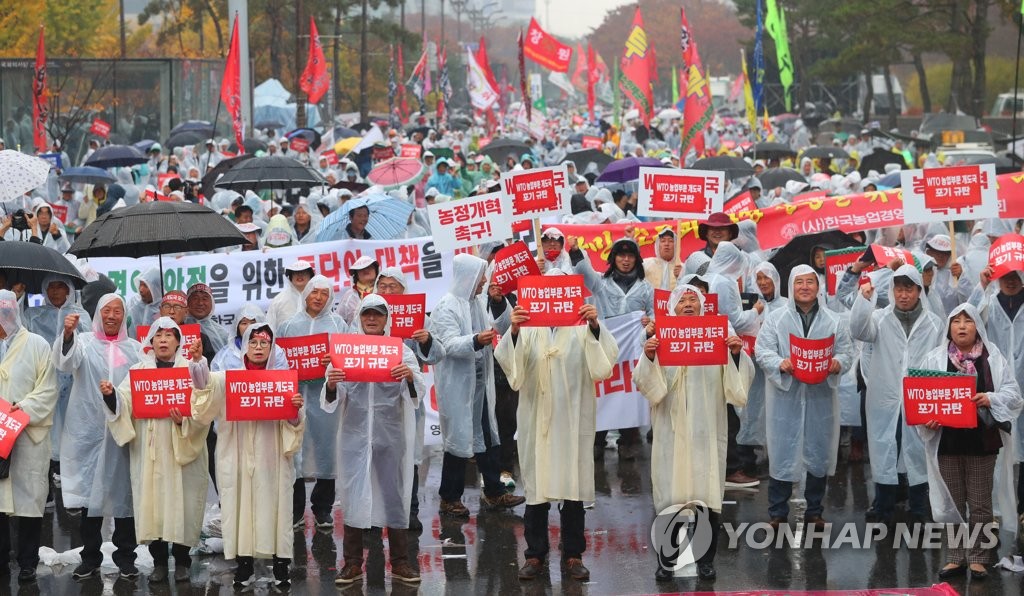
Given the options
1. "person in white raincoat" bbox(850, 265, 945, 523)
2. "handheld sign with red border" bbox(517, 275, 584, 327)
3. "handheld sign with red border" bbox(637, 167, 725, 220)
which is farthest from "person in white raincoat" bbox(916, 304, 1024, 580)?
"handheld sign with red border" bbox(637, 167, 725, 220)

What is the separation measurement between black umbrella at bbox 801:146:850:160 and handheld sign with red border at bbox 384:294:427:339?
1693 cm

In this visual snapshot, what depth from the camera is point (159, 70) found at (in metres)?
35.4

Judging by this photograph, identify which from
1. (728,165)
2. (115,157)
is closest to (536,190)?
(728,165)

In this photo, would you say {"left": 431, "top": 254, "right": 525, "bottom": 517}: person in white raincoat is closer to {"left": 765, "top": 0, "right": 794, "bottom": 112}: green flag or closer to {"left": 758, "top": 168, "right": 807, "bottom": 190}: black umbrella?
{"left": 758, "top": 168, "right": 807, "bottom": 190}: black umbrella

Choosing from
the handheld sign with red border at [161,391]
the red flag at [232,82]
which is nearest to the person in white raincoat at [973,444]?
the handheld sign with red border at [161,391]

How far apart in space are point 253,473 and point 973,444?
149 inches

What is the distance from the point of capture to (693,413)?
8133 mm

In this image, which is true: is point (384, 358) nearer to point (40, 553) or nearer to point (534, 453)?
point (534, 453)

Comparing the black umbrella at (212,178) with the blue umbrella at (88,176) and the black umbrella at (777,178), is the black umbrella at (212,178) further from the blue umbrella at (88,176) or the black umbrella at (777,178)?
the black umbrella at (777,178)

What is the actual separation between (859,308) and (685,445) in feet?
4.79

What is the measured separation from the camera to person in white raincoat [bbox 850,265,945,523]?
8.65 metres

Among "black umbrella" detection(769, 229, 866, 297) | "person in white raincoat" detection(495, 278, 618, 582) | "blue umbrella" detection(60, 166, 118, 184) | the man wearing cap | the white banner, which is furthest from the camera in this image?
"blue umbrella" detection(60, 166, 118, 184)

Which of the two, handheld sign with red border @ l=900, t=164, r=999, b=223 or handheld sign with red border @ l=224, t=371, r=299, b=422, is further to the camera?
handheld sign with red border @ l=900, t=164, r=999, b=223

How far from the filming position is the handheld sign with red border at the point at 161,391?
7.81m
